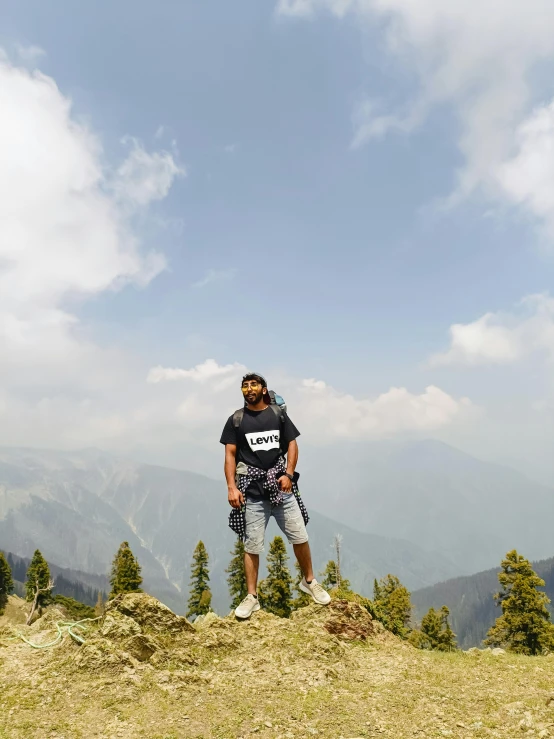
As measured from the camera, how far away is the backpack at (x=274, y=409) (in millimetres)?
7816

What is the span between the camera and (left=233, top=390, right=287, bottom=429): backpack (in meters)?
7.82

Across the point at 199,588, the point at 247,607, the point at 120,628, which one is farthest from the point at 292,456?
the point at 199,588

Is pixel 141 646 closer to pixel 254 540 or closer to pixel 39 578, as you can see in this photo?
pixel 254 540

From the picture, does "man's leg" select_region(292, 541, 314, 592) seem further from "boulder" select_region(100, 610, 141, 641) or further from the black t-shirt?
"boulder" select_region(100, 610, 141, 641)

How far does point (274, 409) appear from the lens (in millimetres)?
7918

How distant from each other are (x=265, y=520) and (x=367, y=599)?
4.22 metres

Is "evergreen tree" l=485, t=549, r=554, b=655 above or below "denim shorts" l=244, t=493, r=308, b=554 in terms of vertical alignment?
below

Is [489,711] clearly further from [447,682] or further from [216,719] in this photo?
[216,719]

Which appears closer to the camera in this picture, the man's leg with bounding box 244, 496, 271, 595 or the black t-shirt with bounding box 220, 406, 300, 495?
the man's leg with bounding box 244, 496, 271, 595

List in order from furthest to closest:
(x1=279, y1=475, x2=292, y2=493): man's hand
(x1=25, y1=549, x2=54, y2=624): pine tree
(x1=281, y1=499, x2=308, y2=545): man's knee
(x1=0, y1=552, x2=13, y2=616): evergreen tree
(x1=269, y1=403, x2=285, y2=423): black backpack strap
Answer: (x1=0, y1=552, x2=13, y2=616): evergreen tree
(x1=25, y1=549, x2=54, y2=624): pine tree
(x1=269, y1=403, x2=285, y2=423): black backpack strap
(x1=281, y1=499, x2=308, y2=545): man's knee
(x1=279, y1=475, x2=292, y2=493): man's hand

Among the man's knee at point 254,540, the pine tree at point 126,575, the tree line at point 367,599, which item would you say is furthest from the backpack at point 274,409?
the pine tree at point 126,575

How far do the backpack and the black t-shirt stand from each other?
6cm

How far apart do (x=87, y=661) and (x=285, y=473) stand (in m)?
4.03

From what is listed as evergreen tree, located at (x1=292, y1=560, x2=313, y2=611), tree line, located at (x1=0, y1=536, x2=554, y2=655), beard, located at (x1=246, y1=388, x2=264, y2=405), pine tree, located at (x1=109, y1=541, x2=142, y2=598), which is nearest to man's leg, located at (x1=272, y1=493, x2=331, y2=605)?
evergreen tree, located at (x1=292, y1=560, x2=313, y2=611)
